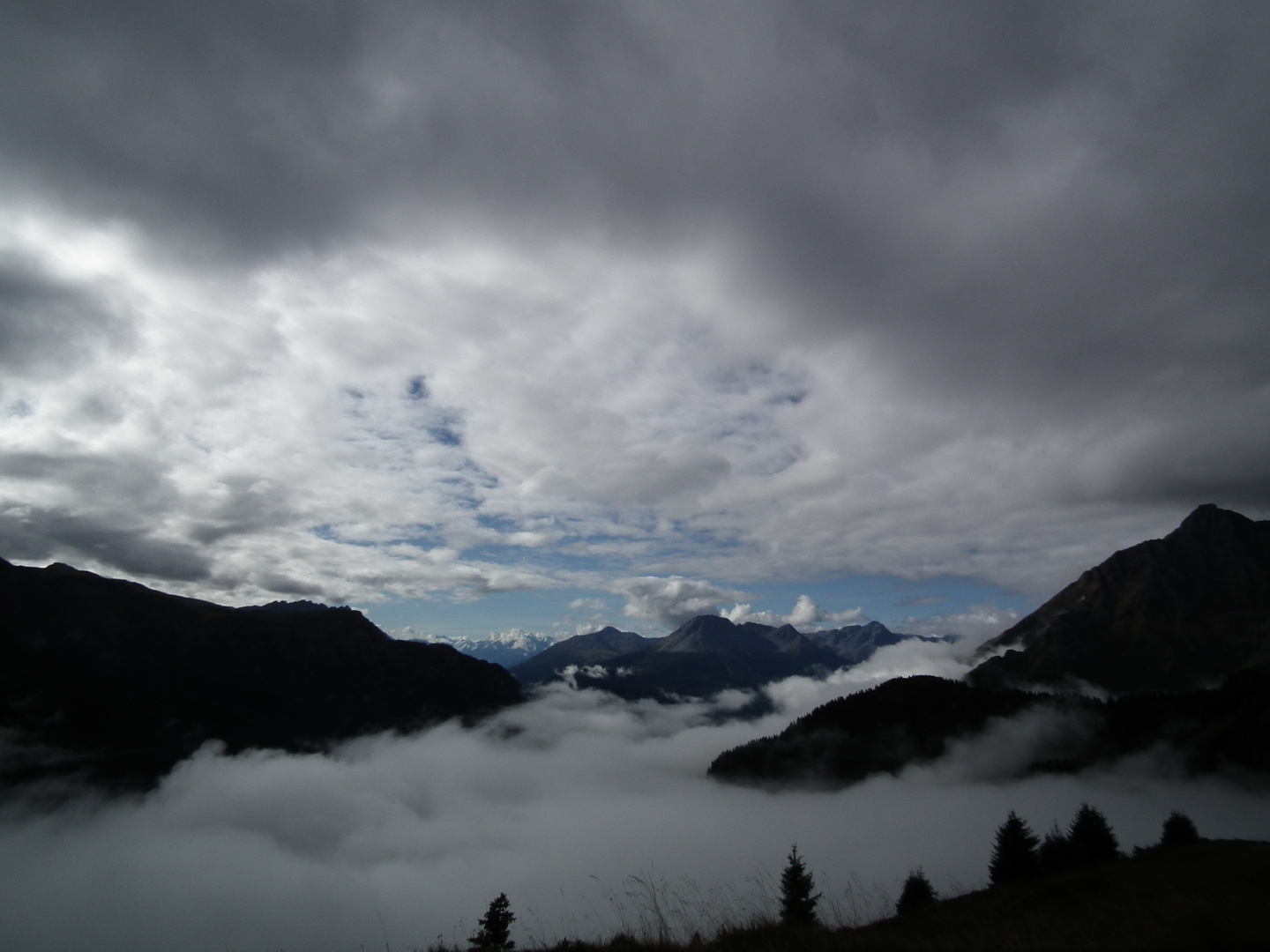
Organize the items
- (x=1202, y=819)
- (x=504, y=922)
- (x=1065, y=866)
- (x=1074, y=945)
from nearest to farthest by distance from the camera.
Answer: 1. (x=1074, y=945)
2. (x=504, y=922)
3. (x=1065, y=866)
4. (x=1202, y=819)

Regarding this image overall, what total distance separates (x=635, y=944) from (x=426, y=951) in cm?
517

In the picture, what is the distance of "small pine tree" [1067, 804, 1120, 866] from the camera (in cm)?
5550

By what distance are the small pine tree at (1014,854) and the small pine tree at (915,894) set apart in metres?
9.22

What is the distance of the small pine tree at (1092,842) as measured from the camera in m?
55.5

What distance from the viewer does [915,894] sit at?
53.9 metres

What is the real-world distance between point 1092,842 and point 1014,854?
7.38 metres

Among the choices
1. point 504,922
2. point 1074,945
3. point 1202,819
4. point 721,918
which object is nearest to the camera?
point 1074,945

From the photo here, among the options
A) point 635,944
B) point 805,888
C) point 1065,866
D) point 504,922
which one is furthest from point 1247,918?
point 1065,866

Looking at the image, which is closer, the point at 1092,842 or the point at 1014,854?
the point at 1092,842

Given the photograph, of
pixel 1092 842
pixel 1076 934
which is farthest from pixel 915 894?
pixel 1076 934

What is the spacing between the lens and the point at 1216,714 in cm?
19950

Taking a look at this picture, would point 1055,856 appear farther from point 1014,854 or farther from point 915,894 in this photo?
point 915,894

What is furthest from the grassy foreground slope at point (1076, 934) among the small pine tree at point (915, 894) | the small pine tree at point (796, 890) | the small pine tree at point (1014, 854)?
the small pine tree at point (1014, 854)

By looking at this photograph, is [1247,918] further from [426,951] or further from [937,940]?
[426,951]
